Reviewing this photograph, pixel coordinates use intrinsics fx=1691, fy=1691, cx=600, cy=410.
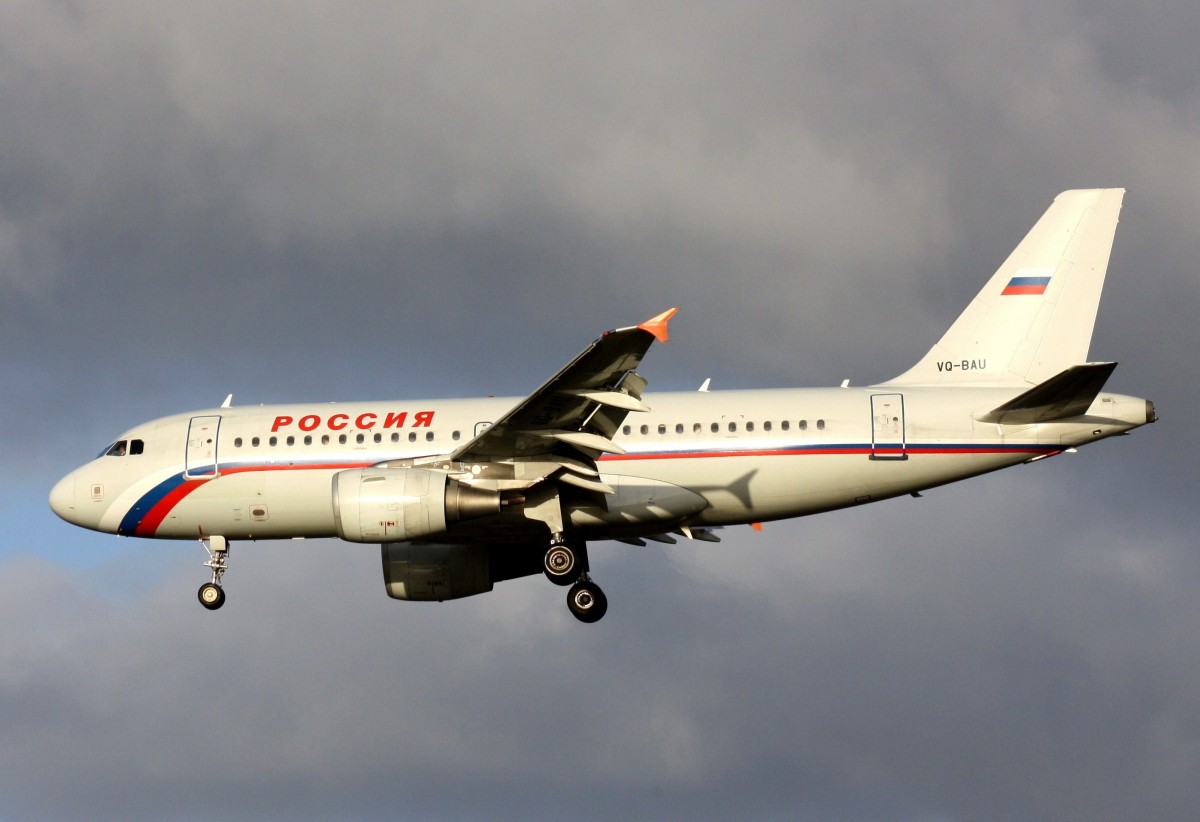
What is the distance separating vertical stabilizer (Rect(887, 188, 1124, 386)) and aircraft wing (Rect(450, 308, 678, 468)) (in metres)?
7.45

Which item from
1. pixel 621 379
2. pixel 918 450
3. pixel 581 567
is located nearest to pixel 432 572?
pixel 581 567

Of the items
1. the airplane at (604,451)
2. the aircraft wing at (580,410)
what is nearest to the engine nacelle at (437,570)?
the airplane at (604,451)

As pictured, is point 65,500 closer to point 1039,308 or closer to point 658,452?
point 658,452

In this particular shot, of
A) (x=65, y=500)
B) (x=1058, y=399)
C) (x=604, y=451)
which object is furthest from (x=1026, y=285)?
(x=65, y=500)

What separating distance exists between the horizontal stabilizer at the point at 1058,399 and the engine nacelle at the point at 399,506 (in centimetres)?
983

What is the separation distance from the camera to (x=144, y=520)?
3516cm

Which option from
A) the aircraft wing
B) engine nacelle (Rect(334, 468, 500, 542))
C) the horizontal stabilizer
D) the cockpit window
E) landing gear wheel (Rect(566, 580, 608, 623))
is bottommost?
landing gear wheel (Rect(566, 580, 608, 623))

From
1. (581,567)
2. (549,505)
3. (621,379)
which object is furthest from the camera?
(581,567)

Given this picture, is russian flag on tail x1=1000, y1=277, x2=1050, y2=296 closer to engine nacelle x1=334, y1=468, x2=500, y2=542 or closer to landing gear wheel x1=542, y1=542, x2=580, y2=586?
landing gear wheel x1=542, y1=542, x2=580, y2=586

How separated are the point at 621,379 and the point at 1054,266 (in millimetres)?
10750

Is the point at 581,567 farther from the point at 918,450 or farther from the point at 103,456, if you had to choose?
the point at 103,456

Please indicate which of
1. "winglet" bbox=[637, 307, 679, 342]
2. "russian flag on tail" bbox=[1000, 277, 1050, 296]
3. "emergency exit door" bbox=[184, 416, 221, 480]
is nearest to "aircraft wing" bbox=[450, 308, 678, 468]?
"winglet" bbox=[637, 307, 679, 342]

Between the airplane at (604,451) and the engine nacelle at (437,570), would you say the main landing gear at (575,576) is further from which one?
the engine nacelle at (437,570)

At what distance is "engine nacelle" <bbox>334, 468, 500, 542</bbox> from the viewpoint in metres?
30.3
